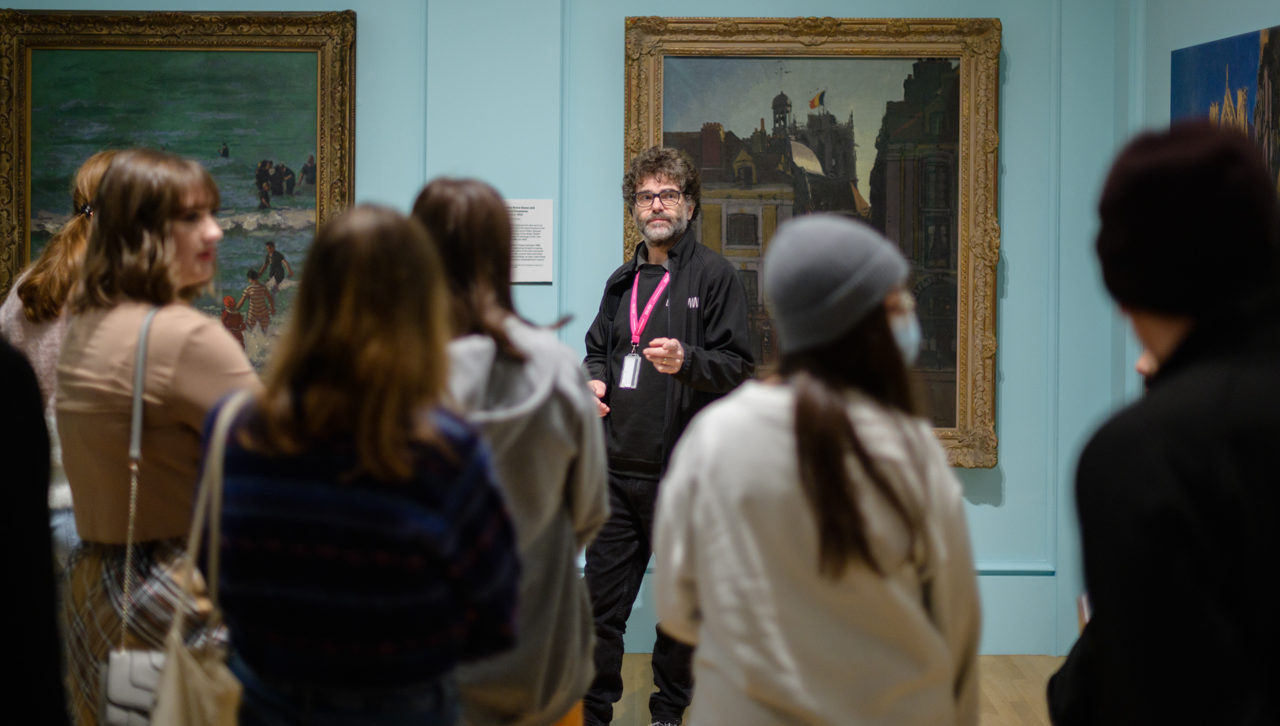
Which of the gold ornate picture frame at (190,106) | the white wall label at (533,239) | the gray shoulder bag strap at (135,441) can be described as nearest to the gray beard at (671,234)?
the white wall label at (533,239)

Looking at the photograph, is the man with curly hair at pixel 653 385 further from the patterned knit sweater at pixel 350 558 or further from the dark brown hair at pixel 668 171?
A: the patterned knit sweater at pixel 350 558

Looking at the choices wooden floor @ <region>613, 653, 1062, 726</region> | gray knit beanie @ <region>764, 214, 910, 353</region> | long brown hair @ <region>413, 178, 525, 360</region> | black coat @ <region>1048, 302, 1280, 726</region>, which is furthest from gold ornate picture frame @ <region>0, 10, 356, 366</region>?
black coat @ <region>1048, 302, 1280, 726</region>

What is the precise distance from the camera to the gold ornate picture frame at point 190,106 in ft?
17.4

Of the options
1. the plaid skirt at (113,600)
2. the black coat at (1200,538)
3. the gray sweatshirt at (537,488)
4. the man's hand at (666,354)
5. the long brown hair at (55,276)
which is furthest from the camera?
the man's hand at (666,354)

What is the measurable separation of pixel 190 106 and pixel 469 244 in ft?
12.8

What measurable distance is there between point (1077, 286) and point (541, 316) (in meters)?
2.74

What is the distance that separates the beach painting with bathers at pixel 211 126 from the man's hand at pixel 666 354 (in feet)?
7.24

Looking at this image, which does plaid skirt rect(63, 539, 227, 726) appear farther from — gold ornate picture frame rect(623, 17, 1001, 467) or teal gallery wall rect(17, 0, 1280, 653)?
gold ornate picture frame rect(623, 17, 1001, 467)

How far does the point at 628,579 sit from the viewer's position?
4.29m

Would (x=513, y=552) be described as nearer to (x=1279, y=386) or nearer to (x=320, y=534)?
(x=320, y=534)

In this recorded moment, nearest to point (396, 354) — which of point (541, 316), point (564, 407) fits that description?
point (564, 407)

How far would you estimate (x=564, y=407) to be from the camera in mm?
2105

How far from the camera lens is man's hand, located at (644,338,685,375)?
13.2 feet

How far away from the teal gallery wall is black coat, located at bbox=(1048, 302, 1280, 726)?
3.98 meters
